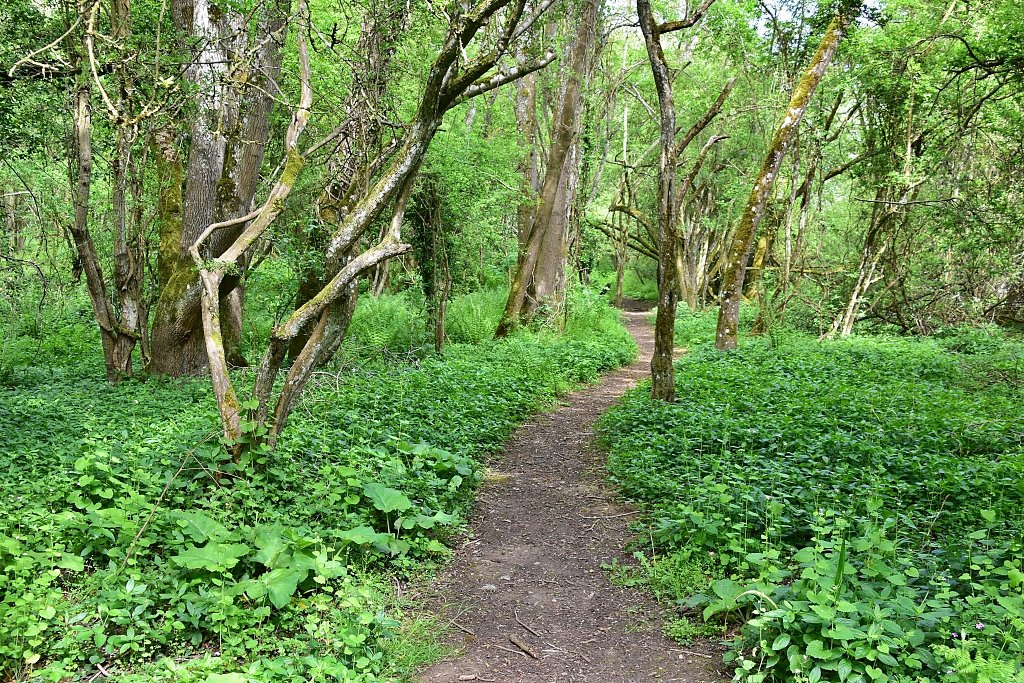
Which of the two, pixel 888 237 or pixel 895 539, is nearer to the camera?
pixel 895 539

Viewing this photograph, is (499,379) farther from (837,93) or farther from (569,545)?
(837,93)

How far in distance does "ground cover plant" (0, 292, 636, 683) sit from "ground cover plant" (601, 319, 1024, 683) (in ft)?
5.45

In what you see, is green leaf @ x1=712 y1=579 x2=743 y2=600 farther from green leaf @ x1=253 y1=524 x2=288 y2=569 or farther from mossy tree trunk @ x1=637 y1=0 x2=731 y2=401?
mossy tree trunk @ x1=637 y1=0 x2=731 y2=401

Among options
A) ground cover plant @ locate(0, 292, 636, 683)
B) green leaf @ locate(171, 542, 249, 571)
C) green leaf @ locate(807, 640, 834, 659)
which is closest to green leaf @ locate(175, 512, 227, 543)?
ground cover plant @ locate(0, 292, 636, 683)

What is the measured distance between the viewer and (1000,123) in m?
12.8

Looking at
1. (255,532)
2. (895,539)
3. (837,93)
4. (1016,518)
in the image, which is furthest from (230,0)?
(837,93)

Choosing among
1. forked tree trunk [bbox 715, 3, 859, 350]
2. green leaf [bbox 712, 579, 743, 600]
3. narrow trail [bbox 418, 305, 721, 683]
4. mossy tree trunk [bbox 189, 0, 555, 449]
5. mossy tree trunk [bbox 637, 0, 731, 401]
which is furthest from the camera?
forked tree trunk [bbox 715, 3, 859, 350]

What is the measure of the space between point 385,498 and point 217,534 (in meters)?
1.13

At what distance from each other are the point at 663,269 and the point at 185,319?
6.37 m

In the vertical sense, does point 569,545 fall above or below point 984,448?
below

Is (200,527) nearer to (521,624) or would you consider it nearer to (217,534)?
(217,534)

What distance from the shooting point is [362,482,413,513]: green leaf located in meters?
4.57

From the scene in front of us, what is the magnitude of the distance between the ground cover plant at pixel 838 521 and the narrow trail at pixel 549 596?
28cm

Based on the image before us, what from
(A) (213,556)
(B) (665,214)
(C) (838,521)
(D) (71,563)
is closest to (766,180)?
(B) (665,214)
